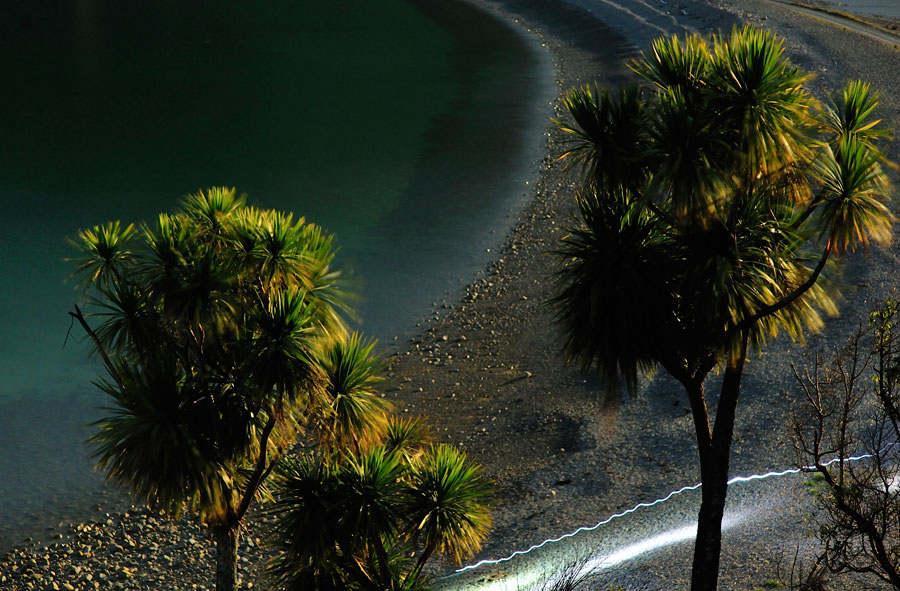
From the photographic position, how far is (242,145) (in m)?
36.6

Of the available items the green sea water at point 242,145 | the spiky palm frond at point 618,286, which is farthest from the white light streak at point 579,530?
the green sea water at point 242,145

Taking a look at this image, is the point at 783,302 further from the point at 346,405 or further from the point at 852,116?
the point at 346,405

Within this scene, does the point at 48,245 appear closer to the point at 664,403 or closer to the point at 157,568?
the point at 157,568

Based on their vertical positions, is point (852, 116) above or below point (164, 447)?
above

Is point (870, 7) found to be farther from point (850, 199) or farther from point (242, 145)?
point (850, 199)

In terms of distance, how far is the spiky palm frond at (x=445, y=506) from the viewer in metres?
9.95

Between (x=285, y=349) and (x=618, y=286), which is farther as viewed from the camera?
(x=618, y=286)

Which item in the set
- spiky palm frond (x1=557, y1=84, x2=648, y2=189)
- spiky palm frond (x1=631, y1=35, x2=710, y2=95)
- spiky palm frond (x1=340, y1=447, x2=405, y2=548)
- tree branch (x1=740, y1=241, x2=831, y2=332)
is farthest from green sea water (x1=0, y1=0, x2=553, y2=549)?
spiky palm frond (x1=631, y1=35, x2=710, y2=95)

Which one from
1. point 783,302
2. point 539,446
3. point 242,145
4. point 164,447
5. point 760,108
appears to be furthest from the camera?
point 242,145

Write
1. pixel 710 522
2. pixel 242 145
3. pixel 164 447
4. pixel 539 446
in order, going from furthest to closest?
pixel 242 145 < pixel 539 446 < pixel 710 522 < pixel 164 447

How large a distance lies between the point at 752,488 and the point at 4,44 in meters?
49.6

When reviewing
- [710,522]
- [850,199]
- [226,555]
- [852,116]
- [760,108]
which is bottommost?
[710,522]

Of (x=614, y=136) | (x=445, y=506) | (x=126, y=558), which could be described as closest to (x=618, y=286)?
(x=614, y=136)

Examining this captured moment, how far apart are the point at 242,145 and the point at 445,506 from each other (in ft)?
94.5
